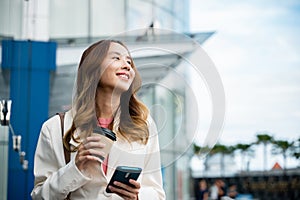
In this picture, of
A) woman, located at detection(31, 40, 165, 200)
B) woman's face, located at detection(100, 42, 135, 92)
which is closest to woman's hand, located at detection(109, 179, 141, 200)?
woman, located at detection(31, 40, 165, 200)

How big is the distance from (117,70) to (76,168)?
0.14 metres

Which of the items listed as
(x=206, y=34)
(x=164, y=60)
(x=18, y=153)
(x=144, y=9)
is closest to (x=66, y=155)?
(x=164, y=60)

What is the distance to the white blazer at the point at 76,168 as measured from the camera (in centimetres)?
81

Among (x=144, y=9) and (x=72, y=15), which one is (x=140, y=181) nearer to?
(x=72, y=15)

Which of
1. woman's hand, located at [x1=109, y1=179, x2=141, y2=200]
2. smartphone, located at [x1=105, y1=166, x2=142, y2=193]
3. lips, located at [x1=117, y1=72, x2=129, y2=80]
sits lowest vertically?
woman's hand, located at [x1=109, y1=179, x2=141, y2=200]

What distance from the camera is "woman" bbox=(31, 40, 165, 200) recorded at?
2.64ft

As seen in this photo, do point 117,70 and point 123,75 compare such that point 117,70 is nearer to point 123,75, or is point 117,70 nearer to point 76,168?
point 123,75

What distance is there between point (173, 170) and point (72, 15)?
320cm

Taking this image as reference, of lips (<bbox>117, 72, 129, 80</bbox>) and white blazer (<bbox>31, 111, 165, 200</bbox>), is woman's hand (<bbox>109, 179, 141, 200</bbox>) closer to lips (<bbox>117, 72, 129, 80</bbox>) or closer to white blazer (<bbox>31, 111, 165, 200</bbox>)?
white blazer (<bbox>31, 111, 165, 200</bbox>)

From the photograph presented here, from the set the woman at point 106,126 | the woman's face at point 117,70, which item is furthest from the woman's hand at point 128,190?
the woman's face at point 117,70

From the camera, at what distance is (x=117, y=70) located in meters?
0.82

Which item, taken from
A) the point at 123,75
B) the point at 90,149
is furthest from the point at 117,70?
the point at 90,149

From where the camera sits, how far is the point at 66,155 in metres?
0.83

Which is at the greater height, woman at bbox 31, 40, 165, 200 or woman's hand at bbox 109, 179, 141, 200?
woman at bbox 31, 40, 165, 200
